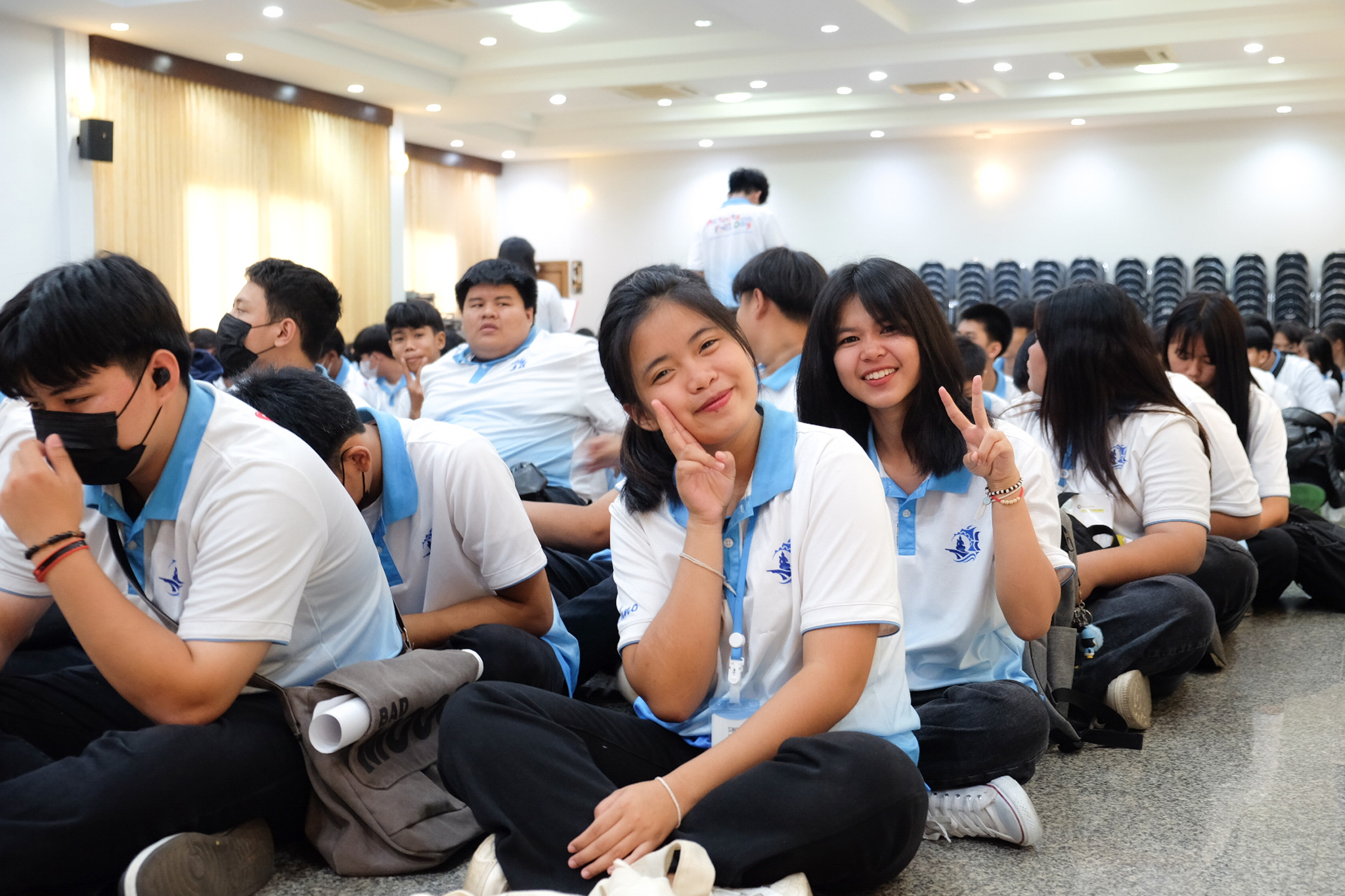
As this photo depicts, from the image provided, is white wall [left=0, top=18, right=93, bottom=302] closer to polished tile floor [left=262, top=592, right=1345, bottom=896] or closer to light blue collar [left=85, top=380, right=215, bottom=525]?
light blue collar [left=85, top=380, right=215, bottom=525]

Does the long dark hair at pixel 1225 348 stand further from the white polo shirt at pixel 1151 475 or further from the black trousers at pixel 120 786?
the black trousers at pixel 120 786

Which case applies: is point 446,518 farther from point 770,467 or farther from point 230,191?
point 230,191

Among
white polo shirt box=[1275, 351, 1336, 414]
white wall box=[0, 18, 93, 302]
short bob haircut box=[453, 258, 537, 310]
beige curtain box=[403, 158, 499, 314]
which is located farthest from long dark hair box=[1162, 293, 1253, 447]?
beige curtain box=[403, 158, 499, 314]

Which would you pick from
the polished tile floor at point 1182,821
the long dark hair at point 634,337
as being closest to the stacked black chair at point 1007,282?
the polished tile floor at point 1182,821

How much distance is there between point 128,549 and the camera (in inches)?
72.5

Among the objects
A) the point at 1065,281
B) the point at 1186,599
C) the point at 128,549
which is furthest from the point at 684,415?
the point at 1065,281

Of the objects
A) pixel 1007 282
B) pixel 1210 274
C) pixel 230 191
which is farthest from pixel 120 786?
pixel 1210 274

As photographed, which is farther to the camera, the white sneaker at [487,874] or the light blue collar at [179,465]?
the light blue collar at [179,465]

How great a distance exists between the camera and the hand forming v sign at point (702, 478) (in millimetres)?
1680

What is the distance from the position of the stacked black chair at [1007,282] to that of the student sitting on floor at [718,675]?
11.3 metres

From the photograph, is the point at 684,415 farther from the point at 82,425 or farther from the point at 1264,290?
the point at 1264,290

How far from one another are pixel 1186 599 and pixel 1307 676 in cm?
68

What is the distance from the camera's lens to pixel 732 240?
246 inches

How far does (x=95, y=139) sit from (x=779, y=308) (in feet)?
24.7
